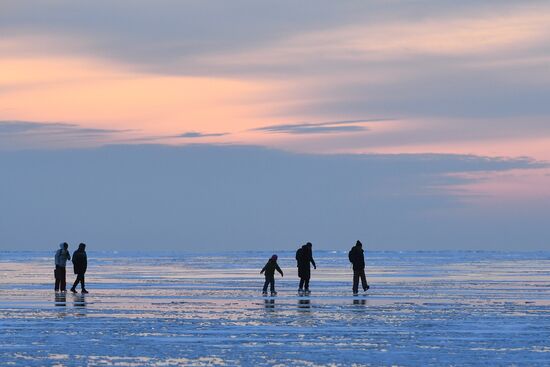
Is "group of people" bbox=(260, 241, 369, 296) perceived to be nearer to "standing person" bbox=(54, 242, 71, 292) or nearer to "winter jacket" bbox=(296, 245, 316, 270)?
"winter jacket" bbox=(296, 245, 316, 270)

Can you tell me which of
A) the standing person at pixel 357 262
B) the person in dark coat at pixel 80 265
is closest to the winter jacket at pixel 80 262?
the person in dark coat at pixel 80 265

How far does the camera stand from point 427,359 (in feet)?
57.4

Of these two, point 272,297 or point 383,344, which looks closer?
point 383,344

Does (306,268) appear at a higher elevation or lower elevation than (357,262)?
lower

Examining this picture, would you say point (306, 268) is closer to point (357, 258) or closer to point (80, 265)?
point (357, 258)

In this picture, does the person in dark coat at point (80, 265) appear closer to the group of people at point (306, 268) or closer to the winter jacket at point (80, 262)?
the winter jacket at point (80, 262)

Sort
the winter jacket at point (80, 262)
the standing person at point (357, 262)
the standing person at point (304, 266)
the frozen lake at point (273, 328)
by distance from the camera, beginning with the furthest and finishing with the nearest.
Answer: the standing person at point (304, 266) < the standing person at point (357, 262) < the winter jacket at point (80, 262) < the frozen lake at point (273, 328)

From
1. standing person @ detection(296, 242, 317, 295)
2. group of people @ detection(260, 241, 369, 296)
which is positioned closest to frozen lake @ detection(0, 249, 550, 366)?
group of people @ detection(260, 241, 369, 296)

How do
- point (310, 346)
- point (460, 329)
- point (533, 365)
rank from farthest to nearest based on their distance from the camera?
1. point (460, 329)
2. point (310, 346)
3. point (533, 365)

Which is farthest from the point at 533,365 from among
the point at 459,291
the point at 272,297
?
the point at 459,291

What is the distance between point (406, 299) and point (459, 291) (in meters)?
5.84

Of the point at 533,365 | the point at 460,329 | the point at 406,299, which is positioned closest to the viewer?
the point at 533,365

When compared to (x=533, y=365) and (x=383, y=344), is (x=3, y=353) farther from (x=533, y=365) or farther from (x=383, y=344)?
(x=533, y=365)

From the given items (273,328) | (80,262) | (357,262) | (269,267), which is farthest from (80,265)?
(273,328)
